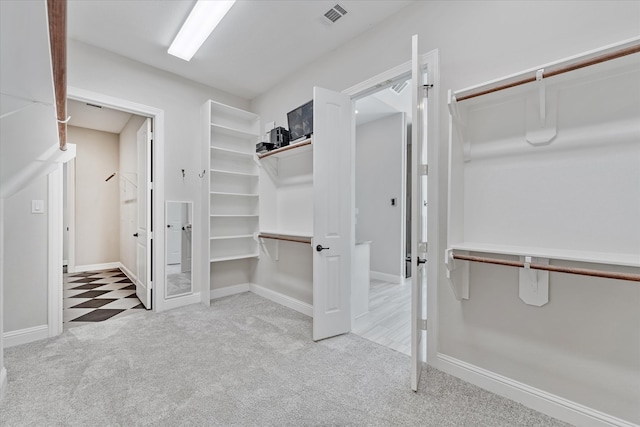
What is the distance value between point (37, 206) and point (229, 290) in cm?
223

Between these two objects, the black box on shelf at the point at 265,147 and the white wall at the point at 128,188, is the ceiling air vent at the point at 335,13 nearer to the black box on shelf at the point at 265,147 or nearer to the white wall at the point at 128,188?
the black box on shelf at the point at 265,147

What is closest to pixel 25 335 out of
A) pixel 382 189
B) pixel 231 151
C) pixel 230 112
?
pixel 231 151

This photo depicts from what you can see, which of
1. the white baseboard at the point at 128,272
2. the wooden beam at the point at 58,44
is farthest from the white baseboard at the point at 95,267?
the wooden beam at the point at 58,44

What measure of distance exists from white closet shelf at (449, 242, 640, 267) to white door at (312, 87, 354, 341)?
1133 millimetres

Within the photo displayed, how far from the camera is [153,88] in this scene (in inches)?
129

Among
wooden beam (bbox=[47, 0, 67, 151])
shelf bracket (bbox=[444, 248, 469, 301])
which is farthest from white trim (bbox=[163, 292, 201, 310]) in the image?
shelf bracket (bbox=[444, 248, 469, 301])

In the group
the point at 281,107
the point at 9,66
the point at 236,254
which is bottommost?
the point at 236,254

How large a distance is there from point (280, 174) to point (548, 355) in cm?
310

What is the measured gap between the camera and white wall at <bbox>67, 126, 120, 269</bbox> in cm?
540

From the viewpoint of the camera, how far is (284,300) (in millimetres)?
3494

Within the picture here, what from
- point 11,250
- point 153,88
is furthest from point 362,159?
point 11,250

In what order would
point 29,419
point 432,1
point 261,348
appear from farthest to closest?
point 261,348, point 432,1, point 29,419

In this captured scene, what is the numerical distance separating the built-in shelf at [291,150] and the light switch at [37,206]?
2169mm

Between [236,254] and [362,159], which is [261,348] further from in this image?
[362,159]
